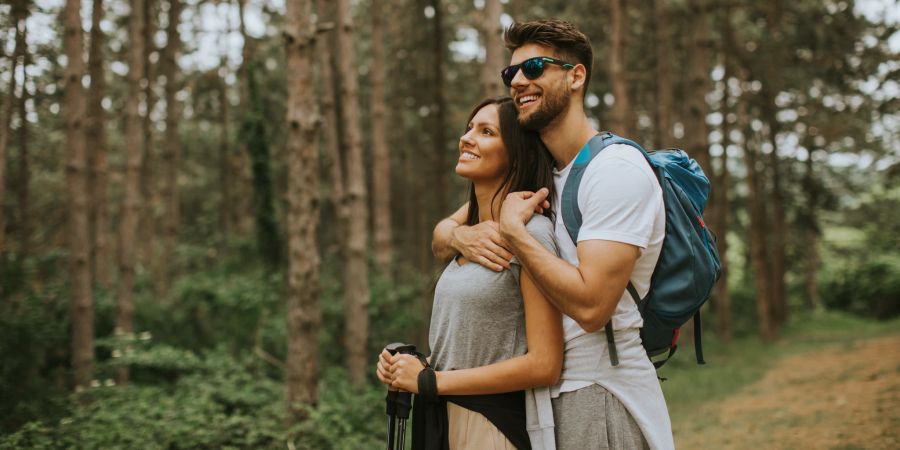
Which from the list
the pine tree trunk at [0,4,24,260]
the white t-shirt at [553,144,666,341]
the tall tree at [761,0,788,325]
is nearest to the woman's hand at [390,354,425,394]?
the white t-shirt at [553,144,666,341]

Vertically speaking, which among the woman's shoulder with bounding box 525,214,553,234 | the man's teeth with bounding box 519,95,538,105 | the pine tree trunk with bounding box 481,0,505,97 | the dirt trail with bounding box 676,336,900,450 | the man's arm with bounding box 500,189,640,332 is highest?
the pine tree trunk with bounding box 481,0,505,97

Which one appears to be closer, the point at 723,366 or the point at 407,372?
the point at 407,372

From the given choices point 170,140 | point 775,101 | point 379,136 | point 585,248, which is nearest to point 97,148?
point 170,140

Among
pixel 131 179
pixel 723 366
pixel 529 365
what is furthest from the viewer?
pixel 723 366

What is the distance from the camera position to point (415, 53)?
66.5ft

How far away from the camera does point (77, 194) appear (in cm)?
920

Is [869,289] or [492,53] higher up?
[492,53]

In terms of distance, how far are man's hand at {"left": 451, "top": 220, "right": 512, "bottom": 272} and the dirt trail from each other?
6.17 m

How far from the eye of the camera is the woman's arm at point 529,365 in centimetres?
260

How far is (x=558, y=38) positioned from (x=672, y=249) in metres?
0.98

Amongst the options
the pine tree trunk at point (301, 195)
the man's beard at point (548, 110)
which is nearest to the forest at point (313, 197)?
the pine tree trunk at point (301, 195)

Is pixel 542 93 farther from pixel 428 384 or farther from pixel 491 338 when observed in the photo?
pixel 428 384

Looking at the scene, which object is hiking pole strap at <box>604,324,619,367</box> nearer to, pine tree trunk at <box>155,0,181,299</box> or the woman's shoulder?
the woman's shoulder

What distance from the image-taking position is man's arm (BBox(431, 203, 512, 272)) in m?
2.78
